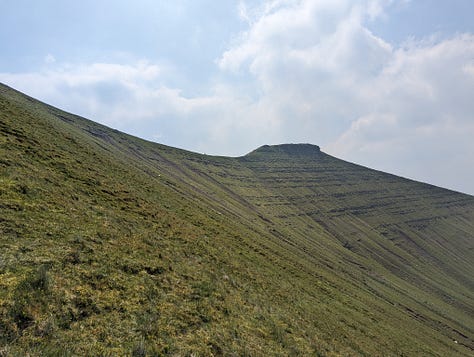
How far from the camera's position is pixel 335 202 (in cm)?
19088

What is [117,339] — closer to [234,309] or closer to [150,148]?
[234,309]

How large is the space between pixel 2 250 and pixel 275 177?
188275mm

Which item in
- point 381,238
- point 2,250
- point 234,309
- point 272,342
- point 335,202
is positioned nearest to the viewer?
point 2,250

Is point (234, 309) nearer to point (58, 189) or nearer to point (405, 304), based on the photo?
point (58, 189)

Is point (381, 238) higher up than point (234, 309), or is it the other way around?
point (381, 238)

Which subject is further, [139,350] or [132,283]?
[132,283]

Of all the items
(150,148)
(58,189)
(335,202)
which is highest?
(335,202)

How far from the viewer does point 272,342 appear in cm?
1794

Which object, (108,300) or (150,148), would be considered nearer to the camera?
(108,300)

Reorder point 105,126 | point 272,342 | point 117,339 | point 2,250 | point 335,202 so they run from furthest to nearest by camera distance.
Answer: point 335,202
point 105,126
point 272,342
point 2,250
point 117,339

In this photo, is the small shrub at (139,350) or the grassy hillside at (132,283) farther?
the grassy hillside at (132,283)

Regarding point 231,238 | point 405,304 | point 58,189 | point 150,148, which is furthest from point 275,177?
point 58,189

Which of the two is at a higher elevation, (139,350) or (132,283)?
(132,283)

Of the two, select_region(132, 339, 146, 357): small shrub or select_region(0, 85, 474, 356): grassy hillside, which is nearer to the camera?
select_region(132, 339, 146, 357): small shrub
